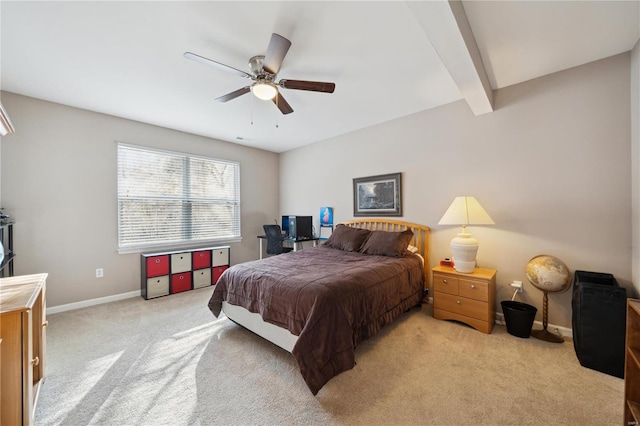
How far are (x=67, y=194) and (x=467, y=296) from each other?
506 cm

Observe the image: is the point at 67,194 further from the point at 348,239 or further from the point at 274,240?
the point at 348,239

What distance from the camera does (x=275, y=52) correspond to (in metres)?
1.87

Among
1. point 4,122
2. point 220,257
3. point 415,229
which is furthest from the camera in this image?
point 220,257

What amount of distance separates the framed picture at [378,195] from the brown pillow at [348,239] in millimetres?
461

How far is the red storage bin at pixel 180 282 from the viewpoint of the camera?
3.86 metres

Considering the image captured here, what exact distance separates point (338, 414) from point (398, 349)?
0.93 meters

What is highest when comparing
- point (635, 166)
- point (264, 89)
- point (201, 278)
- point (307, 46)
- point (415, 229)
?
point (307, 46)

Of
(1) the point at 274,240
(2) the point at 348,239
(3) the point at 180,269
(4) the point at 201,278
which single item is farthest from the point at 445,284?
(3) the point at 180,269

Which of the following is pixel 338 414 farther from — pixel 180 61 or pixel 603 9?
Result: pixel 603 9

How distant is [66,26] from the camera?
1882mm

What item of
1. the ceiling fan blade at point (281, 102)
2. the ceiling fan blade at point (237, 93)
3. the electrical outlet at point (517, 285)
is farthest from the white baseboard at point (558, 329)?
the ceiling fan blade at point (237, 93)

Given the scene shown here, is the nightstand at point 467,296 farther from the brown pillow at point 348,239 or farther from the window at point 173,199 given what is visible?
the window at point 173,199

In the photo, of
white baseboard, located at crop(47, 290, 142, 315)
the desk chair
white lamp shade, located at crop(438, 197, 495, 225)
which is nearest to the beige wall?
white baseboard, located at crop(47, 290, 142, 315)

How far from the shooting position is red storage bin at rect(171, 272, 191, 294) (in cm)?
386
